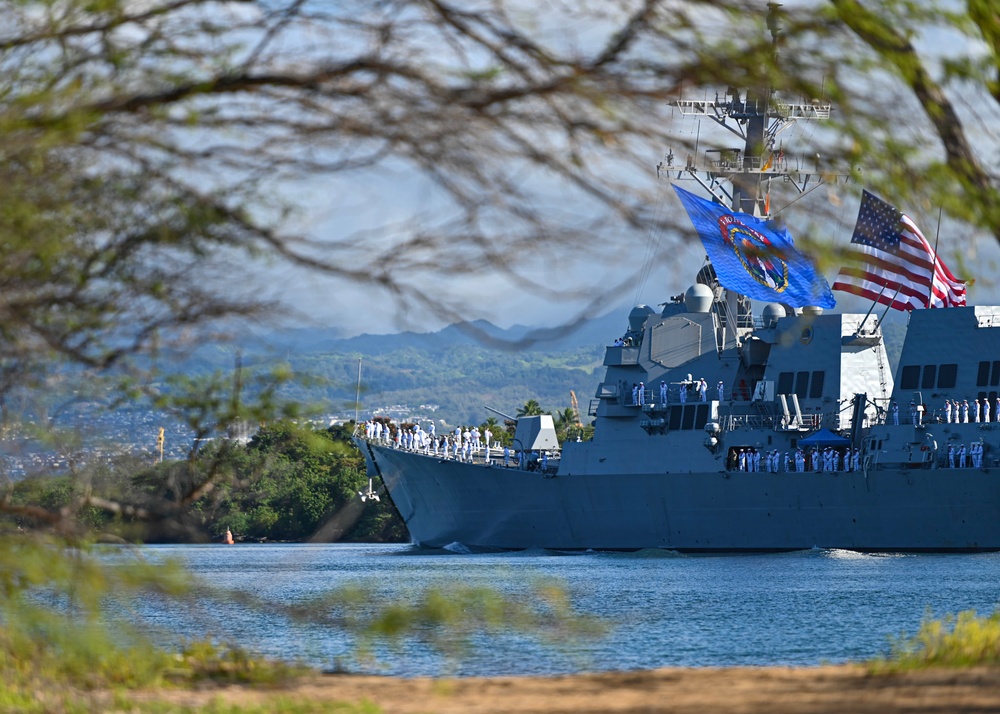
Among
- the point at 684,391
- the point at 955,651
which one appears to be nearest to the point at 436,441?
the point at 684,391

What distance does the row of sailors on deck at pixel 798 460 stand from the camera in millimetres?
42312

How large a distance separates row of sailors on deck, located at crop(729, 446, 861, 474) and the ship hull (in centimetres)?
46

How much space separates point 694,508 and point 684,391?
12.3ft

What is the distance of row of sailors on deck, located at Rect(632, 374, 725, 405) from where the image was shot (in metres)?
46.4

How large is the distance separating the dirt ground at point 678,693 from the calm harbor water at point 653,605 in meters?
0.53

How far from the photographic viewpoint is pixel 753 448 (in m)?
44.7

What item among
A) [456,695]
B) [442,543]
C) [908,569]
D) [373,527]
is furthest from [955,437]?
[373,527]

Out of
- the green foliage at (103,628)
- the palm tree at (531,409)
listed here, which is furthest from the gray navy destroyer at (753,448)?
the green foliage at (103,628)

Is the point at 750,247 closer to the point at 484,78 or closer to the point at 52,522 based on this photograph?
the point at 484,78

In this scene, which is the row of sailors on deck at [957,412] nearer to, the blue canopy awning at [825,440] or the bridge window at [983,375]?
the bridge window at [983,375]

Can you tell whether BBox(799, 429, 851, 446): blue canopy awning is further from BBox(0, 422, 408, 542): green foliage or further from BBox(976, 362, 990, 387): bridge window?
BBox(0, 422, 408, 542): green foliage

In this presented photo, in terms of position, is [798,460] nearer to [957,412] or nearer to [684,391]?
[684,391]

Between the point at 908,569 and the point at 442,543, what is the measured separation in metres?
22.7

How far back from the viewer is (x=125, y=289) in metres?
8.70
